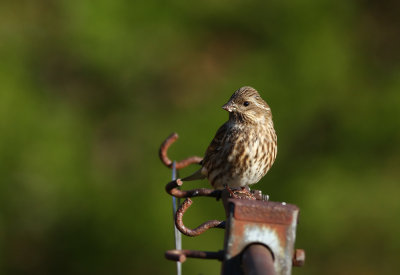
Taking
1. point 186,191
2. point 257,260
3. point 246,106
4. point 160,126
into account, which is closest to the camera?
point 257,260

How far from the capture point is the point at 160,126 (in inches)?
221

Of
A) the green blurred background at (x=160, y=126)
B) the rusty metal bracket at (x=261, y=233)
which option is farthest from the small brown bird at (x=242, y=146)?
the rusty metal bracket at (x=261, y=233)

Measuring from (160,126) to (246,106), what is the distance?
161 cm

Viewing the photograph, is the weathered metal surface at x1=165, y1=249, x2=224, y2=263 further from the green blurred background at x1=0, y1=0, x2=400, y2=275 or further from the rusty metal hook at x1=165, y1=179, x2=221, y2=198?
the green blurred background at x1=0, y1=0, x2=400, y2=275

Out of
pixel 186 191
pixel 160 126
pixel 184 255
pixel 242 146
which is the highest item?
pixel 160 126

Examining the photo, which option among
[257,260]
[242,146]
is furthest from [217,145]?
[257,260]

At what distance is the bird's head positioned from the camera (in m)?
4.05

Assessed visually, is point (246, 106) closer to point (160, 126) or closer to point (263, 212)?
point (160, 126)

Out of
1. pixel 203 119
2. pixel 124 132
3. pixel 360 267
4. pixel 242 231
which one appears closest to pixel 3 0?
pixel 124 132

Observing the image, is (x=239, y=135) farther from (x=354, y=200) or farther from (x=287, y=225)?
(x=287, y=225)

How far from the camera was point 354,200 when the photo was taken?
5.52m

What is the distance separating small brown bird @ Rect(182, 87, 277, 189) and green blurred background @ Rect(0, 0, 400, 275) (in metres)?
0.91

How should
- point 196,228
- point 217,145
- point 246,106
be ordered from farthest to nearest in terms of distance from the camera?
1. point 217,145
2. point 246,106
3. point 196,228

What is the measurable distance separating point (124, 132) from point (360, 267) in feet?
6.47
